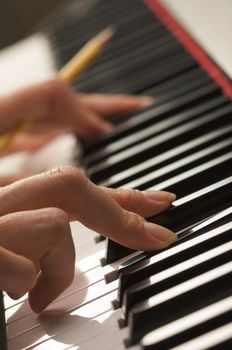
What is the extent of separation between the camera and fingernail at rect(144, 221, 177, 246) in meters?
0.68

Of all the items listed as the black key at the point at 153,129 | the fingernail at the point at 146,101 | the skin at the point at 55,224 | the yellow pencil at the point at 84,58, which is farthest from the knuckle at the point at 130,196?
the yellow pencil at the point at 84,58

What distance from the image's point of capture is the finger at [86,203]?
2.21 feet

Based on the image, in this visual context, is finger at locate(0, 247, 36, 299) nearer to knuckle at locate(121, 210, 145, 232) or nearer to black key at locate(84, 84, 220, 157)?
knuckle at locate(121, 210, 145, 232)

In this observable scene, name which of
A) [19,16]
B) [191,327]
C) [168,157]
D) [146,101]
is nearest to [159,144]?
[168,157]

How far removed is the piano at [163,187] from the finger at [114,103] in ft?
0.06

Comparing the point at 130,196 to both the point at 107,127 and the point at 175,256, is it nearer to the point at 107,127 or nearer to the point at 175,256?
the point at 175,256

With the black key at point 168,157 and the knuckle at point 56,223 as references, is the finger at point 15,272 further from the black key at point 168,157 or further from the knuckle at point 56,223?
the black key at point 168,157

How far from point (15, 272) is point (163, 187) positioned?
26 cm

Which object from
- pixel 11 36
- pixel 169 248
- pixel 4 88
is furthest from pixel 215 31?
pixel 11 36

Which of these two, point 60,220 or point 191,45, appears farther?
point 191,45

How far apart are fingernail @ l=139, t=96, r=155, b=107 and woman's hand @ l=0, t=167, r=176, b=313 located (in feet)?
1.20

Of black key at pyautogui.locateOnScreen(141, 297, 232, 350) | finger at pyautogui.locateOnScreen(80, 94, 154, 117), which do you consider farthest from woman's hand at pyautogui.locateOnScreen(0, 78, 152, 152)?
black key at pyautogui.locateOnScreen(141, 297, 232, 350)

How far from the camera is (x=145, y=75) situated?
1.11 meters

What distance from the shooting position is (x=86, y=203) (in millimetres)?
678
